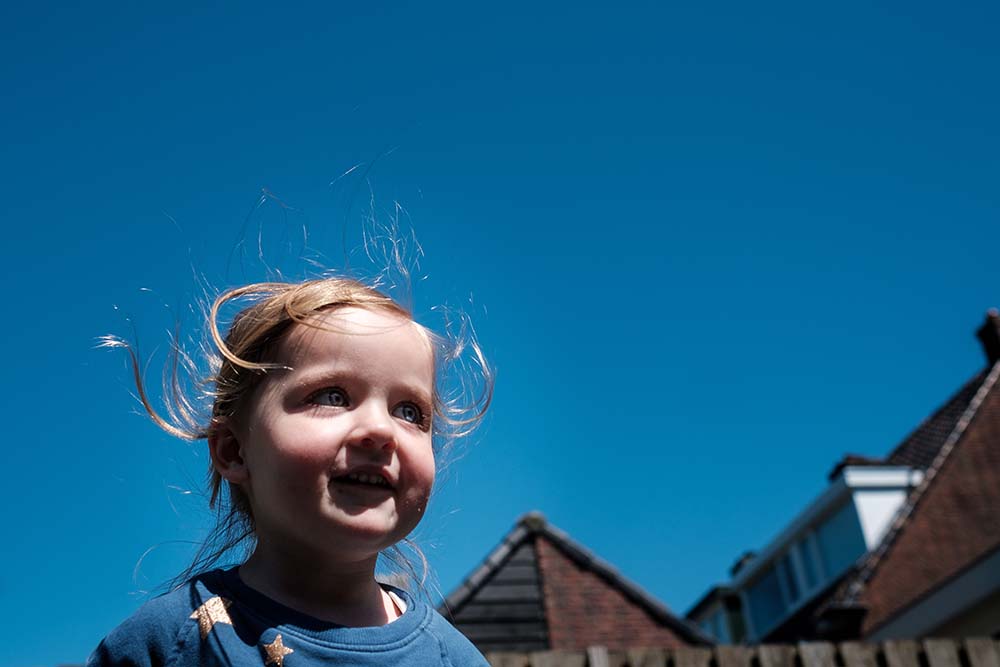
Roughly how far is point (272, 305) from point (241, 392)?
182 millimetres

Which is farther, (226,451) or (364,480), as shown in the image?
(226,451)

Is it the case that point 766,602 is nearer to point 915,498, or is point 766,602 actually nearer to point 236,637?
point 915,498

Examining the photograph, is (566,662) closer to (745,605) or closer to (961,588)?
(961,588)

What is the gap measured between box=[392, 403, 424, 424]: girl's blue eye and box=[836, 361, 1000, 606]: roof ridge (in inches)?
794

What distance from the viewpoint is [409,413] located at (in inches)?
82.3

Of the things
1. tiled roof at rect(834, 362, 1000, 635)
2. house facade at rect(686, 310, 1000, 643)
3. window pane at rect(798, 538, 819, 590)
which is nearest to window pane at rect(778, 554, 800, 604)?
house facade at rect(686, 310, 1000, 643)

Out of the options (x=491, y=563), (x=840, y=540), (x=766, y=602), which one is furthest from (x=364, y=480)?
(x=766, y=602)

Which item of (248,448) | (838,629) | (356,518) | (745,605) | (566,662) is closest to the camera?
(356,518)

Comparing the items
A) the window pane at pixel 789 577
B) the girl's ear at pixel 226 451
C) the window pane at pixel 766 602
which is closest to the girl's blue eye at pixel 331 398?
the girl's ear at pixel 226 451

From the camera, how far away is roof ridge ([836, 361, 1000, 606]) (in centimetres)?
2128

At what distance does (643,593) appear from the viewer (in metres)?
13.8

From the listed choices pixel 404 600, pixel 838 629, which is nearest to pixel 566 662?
pixel 404 600

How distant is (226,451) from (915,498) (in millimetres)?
22552

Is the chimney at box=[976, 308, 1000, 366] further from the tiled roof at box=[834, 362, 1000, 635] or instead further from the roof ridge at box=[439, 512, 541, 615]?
the roof ridge at box=[439, 512, 541, 615]
